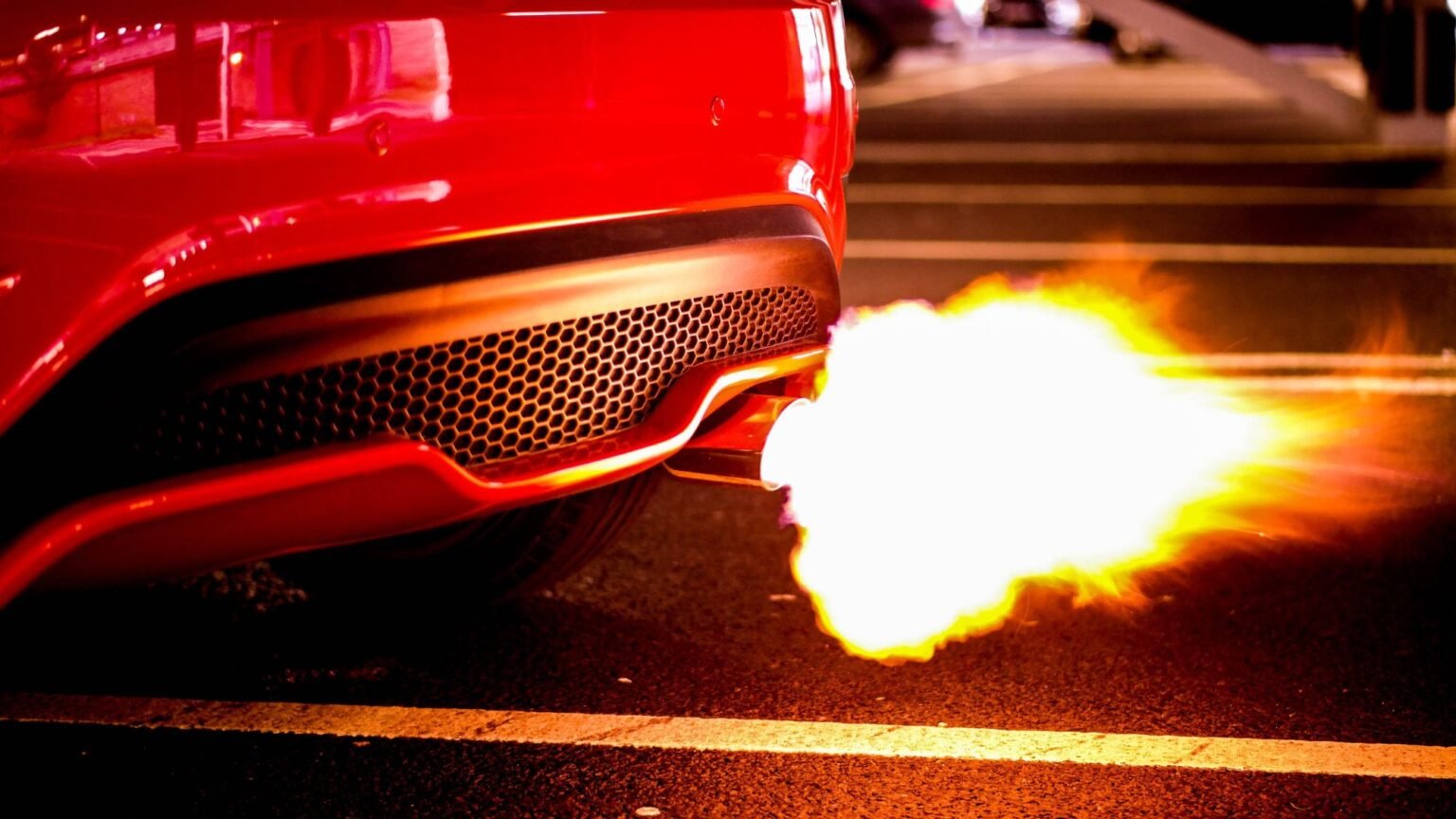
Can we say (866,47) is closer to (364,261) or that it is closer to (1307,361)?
(1307,361)

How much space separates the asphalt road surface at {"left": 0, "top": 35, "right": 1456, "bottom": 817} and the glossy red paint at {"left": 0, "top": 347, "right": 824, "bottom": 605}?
0.24 meters

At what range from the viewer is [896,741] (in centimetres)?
308

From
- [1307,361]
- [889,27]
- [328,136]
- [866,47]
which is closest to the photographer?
[328,136]

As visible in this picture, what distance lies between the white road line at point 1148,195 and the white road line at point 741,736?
7.24 m

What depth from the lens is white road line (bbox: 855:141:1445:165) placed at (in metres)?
12.1

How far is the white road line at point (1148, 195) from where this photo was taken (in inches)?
392

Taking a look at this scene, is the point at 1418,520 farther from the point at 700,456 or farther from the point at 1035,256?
the point at 1035,256

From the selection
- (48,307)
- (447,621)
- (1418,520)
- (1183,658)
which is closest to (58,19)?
(48,307)

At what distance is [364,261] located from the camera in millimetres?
2504

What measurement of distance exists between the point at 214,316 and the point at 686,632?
152cm

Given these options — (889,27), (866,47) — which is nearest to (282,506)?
(889,27)

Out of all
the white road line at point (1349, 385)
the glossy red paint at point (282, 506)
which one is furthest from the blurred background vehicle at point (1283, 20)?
the glossy red paint at point (282, 506)

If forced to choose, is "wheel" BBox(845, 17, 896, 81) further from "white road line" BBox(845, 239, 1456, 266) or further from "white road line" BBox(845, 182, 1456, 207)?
"white road line" BBox(845, 239, 1456, 266)

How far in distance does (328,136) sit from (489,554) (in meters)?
1.30
